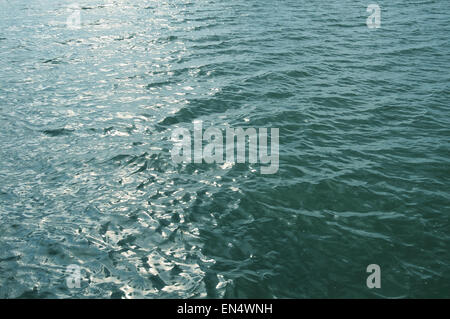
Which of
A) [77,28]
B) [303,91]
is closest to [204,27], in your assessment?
[77,28]

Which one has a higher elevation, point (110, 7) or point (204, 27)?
point (110, 7)

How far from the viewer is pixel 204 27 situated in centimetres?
3247

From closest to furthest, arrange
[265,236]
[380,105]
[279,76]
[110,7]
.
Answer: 1. [265,236]
2. [380,105]
3. [279,76]
4. [110,7]

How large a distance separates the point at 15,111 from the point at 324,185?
48.2ft

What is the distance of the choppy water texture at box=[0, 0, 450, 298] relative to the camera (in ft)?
30.8

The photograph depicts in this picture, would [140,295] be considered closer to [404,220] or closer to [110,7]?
[404,220]

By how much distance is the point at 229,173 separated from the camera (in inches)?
524

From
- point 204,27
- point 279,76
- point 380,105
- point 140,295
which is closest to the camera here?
point 140,295

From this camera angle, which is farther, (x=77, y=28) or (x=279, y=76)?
(x=77, y=28)

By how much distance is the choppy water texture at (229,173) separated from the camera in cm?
939

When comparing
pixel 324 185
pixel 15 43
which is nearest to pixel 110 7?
pixel 15 43

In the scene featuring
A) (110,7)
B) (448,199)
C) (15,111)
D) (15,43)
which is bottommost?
(448,199)

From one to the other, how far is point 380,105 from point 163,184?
10717 millimetres

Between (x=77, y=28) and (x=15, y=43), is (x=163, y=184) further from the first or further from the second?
(x=77, y=28)
